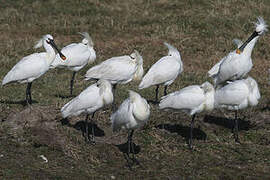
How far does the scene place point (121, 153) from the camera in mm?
10219

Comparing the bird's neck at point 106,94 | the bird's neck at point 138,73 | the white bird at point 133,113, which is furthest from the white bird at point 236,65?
the white bird at point 133,113

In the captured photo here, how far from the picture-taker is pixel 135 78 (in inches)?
515

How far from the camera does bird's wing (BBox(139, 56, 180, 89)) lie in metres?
12.2

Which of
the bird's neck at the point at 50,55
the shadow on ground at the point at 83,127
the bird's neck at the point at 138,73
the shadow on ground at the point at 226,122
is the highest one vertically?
the bird's neck at the point at 50,55

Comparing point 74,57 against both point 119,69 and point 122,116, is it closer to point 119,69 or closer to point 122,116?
point 119,69

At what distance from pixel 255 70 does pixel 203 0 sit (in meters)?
6.25

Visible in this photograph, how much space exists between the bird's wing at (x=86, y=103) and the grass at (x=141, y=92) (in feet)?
1.54

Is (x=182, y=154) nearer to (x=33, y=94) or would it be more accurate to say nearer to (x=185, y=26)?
(x=33, y=94)

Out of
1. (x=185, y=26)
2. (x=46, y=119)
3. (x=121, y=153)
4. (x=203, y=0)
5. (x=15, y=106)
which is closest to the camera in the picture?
(x=121, y=153)

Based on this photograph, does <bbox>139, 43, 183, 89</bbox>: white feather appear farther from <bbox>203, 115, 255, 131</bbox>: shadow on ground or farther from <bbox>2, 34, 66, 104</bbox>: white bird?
<bbox>2, 34, 66, 104</bbox>: white bird

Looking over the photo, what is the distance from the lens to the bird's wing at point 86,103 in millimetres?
10352

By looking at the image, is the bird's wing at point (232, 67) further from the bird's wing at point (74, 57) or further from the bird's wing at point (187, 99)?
the bird's wing at point (74, 57)

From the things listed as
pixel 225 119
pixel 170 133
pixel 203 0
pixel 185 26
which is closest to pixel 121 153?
pixel 170 133

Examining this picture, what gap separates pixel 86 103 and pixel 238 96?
2915mm
